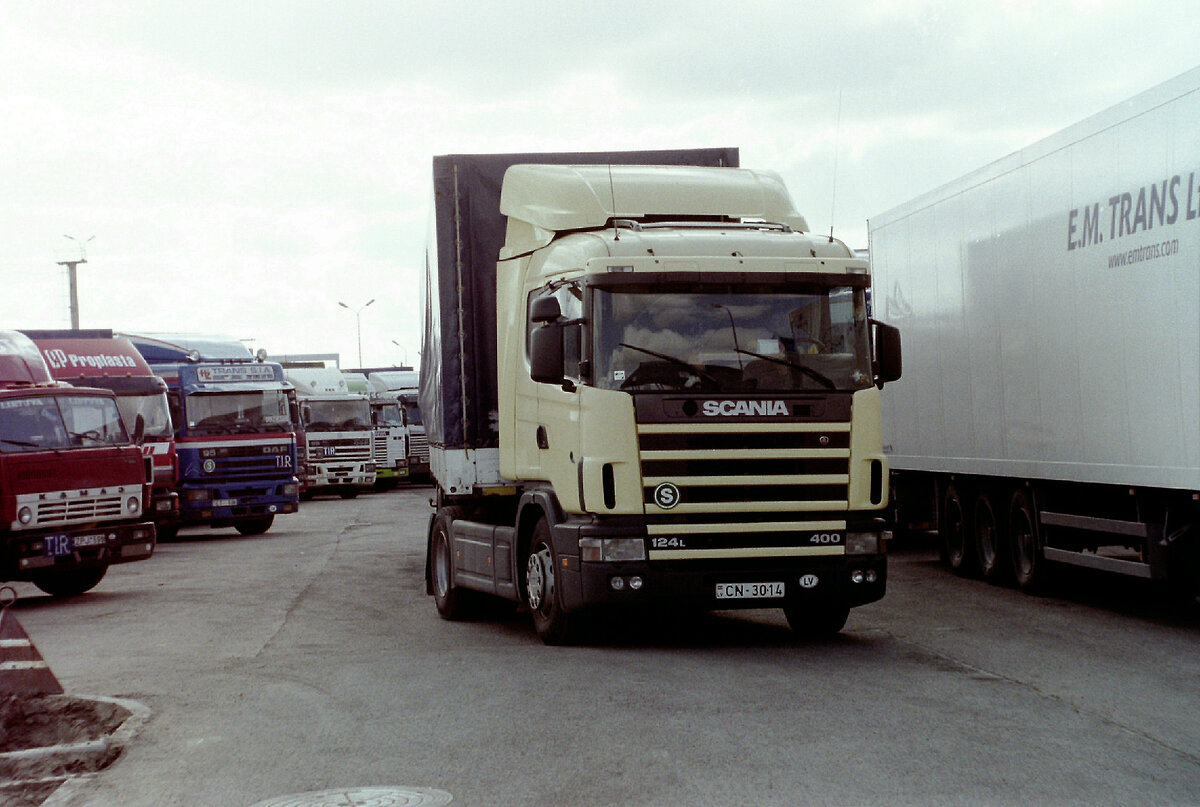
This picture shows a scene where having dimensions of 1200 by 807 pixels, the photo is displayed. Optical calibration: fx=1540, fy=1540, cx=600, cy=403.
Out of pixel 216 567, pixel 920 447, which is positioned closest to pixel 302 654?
pixel 920 447

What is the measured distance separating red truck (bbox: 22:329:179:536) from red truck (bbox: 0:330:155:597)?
4.45 metres

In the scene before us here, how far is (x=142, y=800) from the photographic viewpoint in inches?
275

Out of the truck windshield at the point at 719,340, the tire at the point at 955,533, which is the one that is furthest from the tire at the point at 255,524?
the truck windshield at the point at 719,340

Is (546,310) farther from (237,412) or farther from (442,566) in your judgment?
(237,412)

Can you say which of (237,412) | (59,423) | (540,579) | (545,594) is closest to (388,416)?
(237,412)

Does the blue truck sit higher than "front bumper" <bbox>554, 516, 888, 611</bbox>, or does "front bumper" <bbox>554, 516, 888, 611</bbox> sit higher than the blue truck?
the blue truck

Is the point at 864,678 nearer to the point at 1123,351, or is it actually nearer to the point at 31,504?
the point at 1123,351

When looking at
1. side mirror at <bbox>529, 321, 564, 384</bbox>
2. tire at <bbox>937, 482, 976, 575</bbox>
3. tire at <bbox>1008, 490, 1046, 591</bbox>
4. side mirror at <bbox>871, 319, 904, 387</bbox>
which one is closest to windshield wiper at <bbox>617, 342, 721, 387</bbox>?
side mirror at <bbox>529, 321, 564, 384</bbox>

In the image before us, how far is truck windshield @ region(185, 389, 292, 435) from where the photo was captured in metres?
29.0

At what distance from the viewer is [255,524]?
30234 mm

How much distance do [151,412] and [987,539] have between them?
16.4 meters

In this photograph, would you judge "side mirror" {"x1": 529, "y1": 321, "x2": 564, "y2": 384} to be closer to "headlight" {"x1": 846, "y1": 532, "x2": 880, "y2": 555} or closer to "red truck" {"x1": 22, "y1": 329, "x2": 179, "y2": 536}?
"headlight" {"x1": 846, "y1": 532, "x2": 880, "y2": 555}

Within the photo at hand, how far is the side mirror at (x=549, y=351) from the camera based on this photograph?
1075 centimetres

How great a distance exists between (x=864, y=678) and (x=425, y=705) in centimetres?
275
